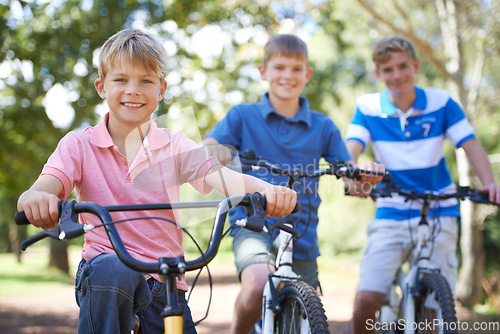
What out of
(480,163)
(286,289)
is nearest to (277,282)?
(286,289)

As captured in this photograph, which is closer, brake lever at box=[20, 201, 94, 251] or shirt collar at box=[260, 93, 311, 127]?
brake lever at box=[20, 201, 94, 251]

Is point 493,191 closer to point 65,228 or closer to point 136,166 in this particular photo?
point 136,166

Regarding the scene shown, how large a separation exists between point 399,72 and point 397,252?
140 cm

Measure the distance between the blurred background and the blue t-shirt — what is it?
123 inches

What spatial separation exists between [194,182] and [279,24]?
1022 centimetres

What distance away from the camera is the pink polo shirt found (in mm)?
2312

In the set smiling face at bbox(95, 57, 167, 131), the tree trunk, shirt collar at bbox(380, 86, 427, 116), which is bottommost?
the tree trunk

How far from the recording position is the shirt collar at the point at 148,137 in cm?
244

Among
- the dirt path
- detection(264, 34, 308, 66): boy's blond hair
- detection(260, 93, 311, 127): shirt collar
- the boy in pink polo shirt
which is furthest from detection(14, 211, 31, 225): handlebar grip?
the dirt path

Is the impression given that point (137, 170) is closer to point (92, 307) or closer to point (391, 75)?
point (92, 307)

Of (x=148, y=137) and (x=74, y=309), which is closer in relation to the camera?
(x=148, y=137)

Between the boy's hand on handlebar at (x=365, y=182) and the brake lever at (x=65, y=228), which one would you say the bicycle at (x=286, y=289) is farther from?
the brake lever at (x=65, y=228)

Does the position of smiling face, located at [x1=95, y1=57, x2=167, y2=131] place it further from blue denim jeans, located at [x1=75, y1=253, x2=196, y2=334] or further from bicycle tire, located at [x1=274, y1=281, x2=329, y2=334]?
bicycle tire, located at [x1=274, y1=281, x2=329, y2=334]

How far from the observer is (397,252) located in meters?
3.98
